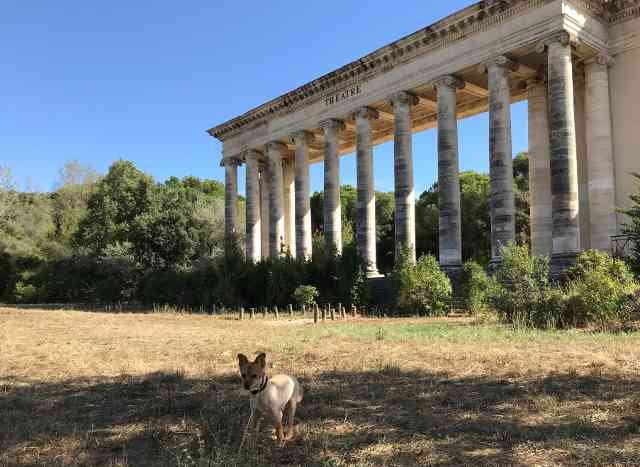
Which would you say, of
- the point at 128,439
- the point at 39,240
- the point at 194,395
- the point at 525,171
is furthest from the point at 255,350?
the point at 525,171

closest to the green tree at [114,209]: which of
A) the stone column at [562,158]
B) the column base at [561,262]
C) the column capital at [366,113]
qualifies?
the column capital at [366,113]

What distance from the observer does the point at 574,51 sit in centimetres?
2619

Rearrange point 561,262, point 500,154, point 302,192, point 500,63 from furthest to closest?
point 302,192 < point 500,154 < point 500,63 < point 561,262

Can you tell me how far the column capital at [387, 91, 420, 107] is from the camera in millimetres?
31844

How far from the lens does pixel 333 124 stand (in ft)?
120

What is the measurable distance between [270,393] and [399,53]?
2910 cm

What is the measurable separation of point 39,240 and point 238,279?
31.1 meters

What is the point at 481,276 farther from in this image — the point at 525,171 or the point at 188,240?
the point at 525,171

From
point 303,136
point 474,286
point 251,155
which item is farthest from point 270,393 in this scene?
point 251,155

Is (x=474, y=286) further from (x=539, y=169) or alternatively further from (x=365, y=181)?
(x=365, y=181)

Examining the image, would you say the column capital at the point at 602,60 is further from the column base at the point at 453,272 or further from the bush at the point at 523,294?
the bush at the point at 523,294

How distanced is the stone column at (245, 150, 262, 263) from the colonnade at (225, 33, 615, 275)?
17.9 ft

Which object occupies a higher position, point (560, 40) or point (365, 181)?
point (560, 40)

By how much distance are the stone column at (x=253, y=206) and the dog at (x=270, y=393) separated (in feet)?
125
